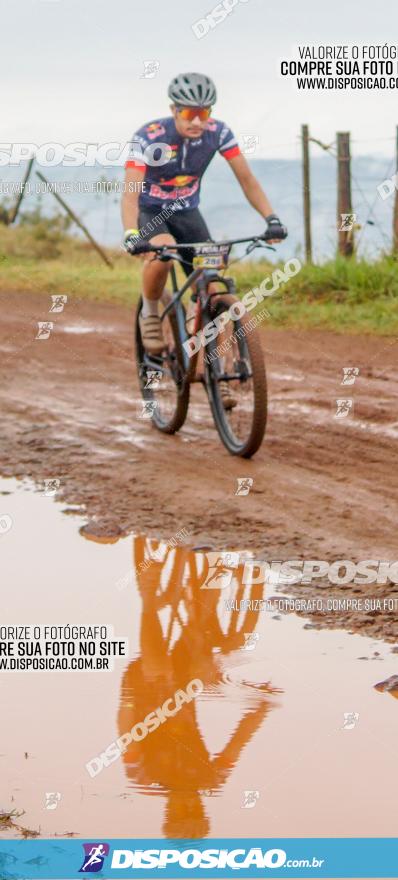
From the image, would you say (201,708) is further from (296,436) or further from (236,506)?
(296,436)

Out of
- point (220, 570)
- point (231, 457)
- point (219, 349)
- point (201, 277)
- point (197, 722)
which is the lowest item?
point (197, 722)

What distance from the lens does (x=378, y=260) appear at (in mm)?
14406

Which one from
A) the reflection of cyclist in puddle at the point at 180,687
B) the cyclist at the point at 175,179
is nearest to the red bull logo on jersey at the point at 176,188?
the cyclist at the point at 175,179

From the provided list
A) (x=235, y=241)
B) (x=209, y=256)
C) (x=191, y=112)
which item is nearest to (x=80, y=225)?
(x=191, y=112)

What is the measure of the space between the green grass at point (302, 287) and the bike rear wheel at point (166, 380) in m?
2.77

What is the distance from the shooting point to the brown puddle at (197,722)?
4082 mm

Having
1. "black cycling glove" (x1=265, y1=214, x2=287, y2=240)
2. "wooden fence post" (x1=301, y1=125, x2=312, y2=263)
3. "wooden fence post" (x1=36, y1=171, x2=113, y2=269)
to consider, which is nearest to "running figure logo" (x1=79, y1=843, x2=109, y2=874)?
"black cycling glove" (x1=265, y1=214, x2=287, y2=240)

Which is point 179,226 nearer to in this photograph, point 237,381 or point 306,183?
point 237,381

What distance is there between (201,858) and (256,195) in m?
5.59

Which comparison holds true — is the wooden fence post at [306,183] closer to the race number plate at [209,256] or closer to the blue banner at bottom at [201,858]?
the race number plate at [209,256]

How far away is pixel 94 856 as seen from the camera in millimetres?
3850

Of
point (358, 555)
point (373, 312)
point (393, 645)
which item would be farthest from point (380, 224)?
point (393, 645)

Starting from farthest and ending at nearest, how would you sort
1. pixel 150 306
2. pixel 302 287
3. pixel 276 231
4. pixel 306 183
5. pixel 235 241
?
pixel 306 183
pixel 302 287
pixel 150 306
pixel 276 231
pixel 235 241

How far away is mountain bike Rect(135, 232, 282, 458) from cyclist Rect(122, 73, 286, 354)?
0.12 m
